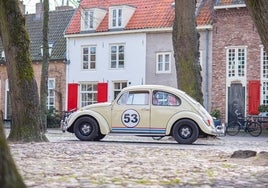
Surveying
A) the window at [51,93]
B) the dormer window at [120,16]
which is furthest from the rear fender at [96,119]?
the window at [51,93]

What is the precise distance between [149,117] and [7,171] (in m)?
15.5

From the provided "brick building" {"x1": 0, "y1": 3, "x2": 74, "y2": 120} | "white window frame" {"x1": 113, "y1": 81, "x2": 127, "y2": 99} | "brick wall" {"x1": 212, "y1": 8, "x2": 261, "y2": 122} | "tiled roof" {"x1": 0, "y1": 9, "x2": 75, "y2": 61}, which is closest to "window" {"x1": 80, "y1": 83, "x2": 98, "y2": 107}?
"white window frame" {"x1": 113, "y1": 81, "x2": 127, "y2": 99}

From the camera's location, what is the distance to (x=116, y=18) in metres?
42.2

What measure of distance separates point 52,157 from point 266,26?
471 cm

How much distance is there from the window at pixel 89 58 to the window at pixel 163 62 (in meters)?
5.07

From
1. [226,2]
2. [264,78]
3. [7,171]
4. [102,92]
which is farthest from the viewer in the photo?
[102,92]

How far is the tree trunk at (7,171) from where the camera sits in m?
3.41

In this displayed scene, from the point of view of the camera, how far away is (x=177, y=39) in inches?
817

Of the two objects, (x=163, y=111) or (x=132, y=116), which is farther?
(x=132, y=116)

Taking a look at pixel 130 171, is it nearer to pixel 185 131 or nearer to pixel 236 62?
pixel 185 131

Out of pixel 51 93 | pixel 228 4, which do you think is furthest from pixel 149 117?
pixel 51 93

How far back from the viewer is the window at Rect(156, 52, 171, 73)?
128 feet

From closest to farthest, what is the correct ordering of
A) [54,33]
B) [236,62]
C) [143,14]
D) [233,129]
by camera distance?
[233,129]
[236,62]
[143,14]
[54,33]

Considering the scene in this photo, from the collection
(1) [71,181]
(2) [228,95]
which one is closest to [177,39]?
(1) [71,181]
